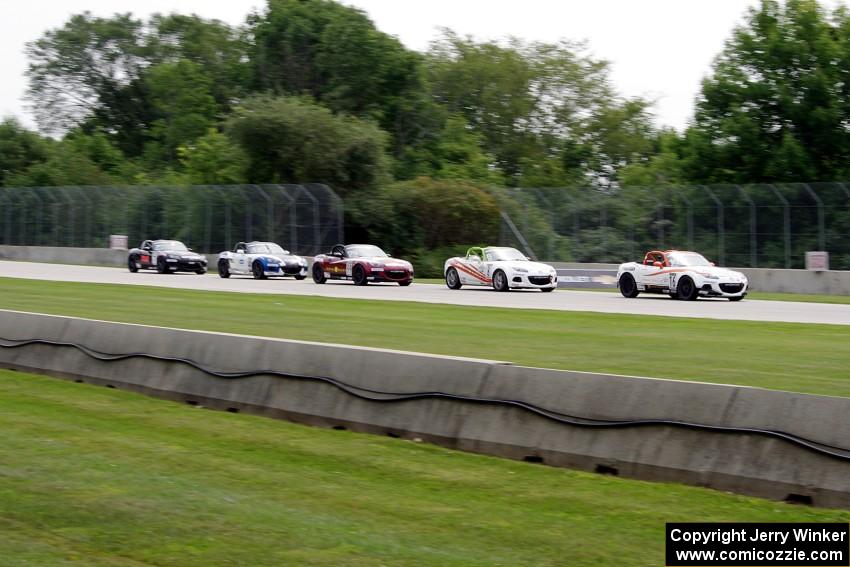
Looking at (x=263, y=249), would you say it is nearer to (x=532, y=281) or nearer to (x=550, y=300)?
(x=532, y=281)

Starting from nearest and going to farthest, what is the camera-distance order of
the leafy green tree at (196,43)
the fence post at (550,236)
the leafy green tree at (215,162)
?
the fence post at (550,236) < the leafy green tree at (215,162) < the leafy green tree at (196,43)

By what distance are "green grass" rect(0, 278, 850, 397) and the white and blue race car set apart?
13368mm

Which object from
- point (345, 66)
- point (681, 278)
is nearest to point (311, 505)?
point (681, 278)

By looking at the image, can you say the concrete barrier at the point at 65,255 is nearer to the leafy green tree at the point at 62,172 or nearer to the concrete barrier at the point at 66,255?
the concrete barrier at the point at 66,255

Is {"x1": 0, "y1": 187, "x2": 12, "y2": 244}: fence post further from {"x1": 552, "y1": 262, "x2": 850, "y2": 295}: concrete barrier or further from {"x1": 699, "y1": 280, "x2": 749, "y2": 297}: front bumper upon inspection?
{"x1": 699, "y1": 280, "x2": 749, "y2": 297}: front bumper

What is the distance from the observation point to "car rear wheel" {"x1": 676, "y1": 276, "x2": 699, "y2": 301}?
28688 millimetres

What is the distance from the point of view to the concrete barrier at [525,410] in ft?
25.5

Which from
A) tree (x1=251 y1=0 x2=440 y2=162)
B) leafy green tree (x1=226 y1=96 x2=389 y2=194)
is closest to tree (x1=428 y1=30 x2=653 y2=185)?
tree (x1=251 y1=0 x2=440 y2=162)

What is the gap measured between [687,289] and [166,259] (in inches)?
910

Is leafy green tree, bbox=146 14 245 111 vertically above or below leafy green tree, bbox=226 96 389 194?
above

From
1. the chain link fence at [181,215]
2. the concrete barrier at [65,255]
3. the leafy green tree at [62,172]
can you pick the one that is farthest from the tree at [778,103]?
the leafy green tree at [62,172]

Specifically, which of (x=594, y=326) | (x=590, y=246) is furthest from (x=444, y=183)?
(x=594, y=326)

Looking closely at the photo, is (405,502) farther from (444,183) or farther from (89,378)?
(444,183)

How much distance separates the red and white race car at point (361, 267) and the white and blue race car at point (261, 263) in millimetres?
3173
